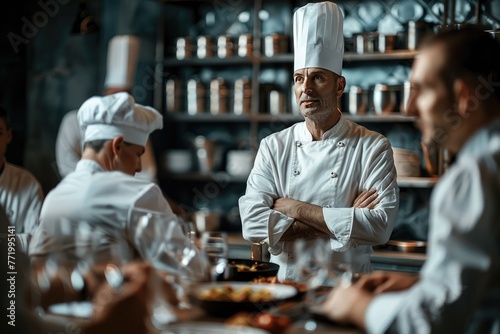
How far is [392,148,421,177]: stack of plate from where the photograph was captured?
495 centimetres

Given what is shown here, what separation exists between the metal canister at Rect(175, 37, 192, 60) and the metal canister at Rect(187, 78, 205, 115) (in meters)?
0.22

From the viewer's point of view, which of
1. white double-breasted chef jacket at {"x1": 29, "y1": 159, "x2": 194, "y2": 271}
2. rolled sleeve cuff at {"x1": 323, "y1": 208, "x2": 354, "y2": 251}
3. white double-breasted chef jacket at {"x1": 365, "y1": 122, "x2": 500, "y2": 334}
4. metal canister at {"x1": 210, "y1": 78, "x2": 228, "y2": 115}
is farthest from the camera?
metal canister at {"x1": 210, "y1": 78, "x2": 228, "y2": 115}

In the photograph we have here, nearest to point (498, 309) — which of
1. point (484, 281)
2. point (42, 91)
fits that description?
point (484, 281)

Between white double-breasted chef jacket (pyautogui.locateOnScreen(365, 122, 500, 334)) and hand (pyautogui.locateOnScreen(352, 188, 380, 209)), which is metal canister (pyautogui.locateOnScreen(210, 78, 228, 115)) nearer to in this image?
hand (pyautogui.locateOnScreen(352, 188, 380, 209))

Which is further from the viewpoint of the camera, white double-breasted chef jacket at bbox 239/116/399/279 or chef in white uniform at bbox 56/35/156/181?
chef in white uniform at bbox 56/35/156/181

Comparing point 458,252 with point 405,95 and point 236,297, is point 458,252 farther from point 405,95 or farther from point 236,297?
point 405,95

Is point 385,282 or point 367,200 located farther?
point 367,200

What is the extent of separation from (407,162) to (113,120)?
9.09 ft

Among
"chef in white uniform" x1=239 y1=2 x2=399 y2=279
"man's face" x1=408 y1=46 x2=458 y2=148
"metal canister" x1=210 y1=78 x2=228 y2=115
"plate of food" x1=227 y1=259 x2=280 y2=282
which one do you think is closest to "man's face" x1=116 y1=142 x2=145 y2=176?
"plate of food" x1=227 y1=259 x2=280 y2=282

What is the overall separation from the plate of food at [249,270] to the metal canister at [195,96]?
130 inches

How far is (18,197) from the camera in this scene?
3393 millimetres

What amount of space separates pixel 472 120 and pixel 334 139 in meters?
1.65

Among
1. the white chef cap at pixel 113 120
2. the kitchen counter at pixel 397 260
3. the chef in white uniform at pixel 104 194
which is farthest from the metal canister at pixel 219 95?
the chef in white uniform at pixel 104 194

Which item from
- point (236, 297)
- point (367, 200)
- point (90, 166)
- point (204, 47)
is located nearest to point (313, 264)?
point (236, 297)
